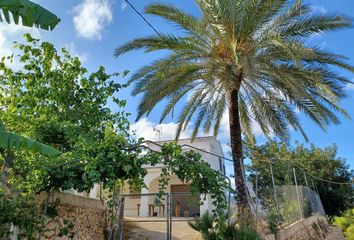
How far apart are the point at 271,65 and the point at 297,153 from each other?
20.4 meters

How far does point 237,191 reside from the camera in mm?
11336

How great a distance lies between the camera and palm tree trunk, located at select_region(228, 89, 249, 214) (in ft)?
36.4

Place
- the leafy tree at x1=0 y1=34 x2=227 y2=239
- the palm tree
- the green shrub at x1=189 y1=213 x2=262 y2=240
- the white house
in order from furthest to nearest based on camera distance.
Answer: the white house < the palm tree < the green shrub at x1=189 y1=213 x2=262 y2=240 < the leafy tree at x1=0 y1=34 x2=227 y2=239

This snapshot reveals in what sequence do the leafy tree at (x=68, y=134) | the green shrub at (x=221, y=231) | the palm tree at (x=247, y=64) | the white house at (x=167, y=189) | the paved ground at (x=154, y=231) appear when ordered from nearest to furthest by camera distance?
the leafy tree at (x=68, y=134), the green shrub at (x=221, y=231), the palm tree at (x=247, y=64), the paved ground at (x=154, y=231), the white house at (x=167, y=189)

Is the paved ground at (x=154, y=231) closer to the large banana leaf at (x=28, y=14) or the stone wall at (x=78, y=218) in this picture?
the stone wall at (x=78, y=218)

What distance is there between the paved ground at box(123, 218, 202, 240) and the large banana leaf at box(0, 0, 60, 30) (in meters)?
10.3

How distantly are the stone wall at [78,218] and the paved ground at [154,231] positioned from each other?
147 centimetres

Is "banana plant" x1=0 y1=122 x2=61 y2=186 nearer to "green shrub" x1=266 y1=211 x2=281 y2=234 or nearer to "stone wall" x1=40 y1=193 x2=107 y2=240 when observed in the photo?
"stone wall" x1=40 y1=193 x2=107 y2=240

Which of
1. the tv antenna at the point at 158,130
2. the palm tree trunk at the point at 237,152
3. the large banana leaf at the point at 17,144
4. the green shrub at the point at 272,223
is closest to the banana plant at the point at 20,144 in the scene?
the large banana leaf at the point at 17,144

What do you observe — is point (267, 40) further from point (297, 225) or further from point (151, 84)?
point (297, 225)

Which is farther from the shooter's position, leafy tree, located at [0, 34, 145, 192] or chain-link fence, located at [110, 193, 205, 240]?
chain-link fence, located at [110, 193, 205, 240]

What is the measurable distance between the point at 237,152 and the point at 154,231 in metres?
5.48

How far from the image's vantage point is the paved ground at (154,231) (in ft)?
44.3

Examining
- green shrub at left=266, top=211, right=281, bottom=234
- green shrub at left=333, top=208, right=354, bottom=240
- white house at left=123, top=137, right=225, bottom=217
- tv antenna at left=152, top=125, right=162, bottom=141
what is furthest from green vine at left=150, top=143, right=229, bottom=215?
green shrub at left=333, top=208, right=354, bottom=240
